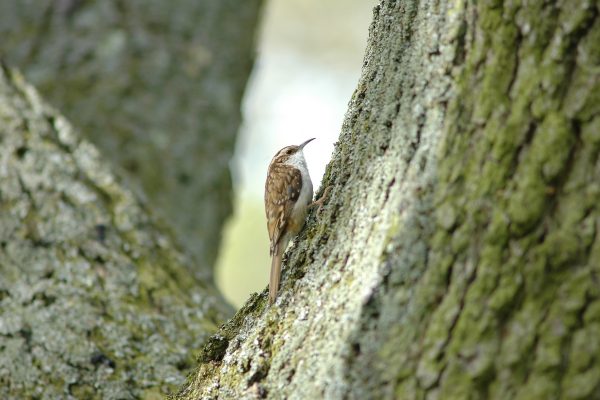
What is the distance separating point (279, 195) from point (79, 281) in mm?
1070

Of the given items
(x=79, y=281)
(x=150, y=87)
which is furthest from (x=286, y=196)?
(x=150, y=87)

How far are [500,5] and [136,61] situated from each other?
11.8 ft

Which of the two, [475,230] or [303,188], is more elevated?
[303,188]

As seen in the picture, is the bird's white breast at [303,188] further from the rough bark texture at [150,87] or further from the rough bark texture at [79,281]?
the rough bark texture at [150,87]

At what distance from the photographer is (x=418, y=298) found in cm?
171

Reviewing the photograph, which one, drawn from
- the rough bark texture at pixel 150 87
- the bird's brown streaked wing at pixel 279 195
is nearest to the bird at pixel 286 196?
the bird's brown streaked wing at pixel 279 195

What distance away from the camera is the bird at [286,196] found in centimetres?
324

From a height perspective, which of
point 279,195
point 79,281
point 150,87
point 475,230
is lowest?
point 475,230

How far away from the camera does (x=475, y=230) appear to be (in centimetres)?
Answer: 167

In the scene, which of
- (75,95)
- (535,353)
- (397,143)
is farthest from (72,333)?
(75,95)

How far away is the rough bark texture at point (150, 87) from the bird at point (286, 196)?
0.91 m

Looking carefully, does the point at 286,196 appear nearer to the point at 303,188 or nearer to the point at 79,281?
the point at 303,188

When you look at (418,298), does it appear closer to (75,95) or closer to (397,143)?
(397,143)

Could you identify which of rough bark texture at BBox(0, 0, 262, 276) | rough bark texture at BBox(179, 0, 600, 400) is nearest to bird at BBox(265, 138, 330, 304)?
rough bark texture at BBox(179, 0, 600, 400)
